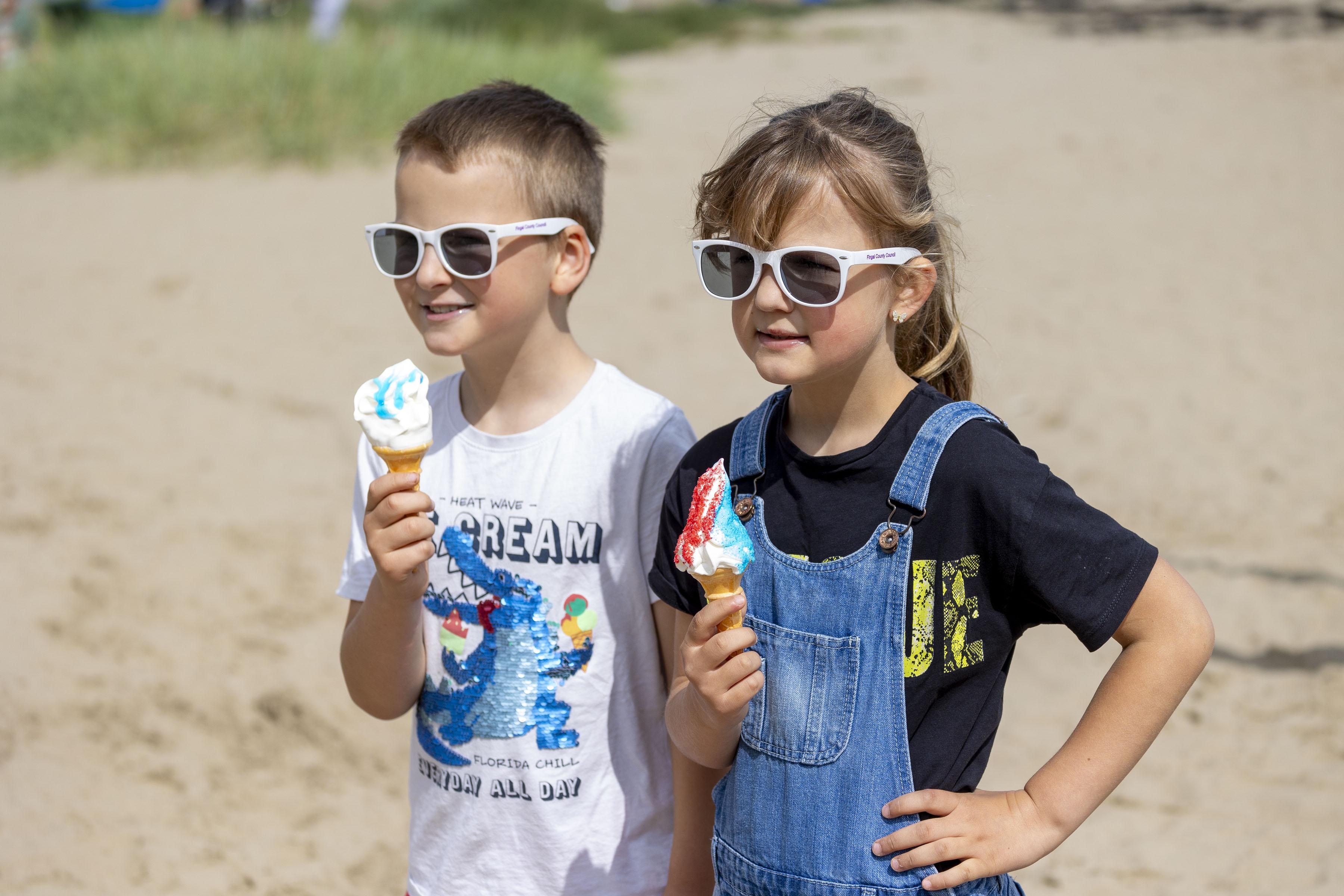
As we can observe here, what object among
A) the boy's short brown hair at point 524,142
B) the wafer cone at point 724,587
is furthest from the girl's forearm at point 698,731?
the boy's short brown hair at point 524,142

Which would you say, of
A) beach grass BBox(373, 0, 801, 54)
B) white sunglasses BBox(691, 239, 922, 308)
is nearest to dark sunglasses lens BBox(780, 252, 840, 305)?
white sunglasses BBox(691, 239, 922, 308)

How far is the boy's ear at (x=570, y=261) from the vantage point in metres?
2.41

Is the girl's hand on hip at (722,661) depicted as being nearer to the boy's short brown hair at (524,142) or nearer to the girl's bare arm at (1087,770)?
the girl's bare arm at (1087,770)

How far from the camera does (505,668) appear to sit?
222 cm

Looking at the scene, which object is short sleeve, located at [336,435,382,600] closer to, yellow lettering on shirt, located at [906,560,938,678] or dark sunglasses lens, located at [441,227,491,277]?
dark sunglasses lens, located at [441,227,491,277]

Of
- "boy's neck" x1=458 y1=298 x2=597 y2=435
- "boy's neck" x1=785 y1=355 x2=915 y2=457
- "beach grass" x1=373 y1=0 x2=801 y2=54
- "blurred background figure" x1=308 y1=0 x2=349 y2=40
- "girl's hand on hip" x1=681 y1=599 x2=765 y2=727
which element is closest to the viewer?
"girl's hand on hip" x1=681 y1=599 x2=765 y2=727

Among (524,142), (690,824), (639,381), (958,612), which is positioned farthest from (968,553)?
(639,381)

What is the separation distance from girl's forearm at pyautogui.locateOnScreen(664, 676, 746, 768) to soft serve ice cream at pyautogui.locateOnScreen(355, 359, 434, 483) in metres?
0.60

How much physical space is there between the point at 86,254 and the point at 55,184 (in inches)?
75.6

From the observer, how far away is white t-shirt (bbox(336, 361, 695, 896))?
221 centimetres

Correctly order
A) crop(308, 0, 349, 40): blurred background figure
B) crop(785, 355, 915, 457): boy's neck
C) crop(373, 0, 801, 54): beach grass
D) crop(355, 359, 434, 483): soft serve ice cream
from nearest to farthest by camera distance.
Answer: crop(785, 355, 915, 457): boy's neck → crop(355, 359, 434, 483): soft serve ice cream → crop(308, 0, 349, 40): blurred background figure → crop(373, 0, 801, 54): beach grass

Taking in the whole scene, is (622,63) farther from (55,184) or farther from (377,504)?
(377,504)

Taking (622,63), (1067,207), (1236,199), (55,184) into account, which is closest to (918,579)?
(1067,207)

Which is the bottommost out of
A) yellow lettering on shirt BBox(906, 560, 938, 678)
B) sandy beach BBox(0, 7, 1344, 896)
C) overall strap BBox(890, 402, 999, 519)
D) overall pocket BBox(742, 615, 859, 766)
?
sandy beach BBox(0, 7, 1344, 896)
